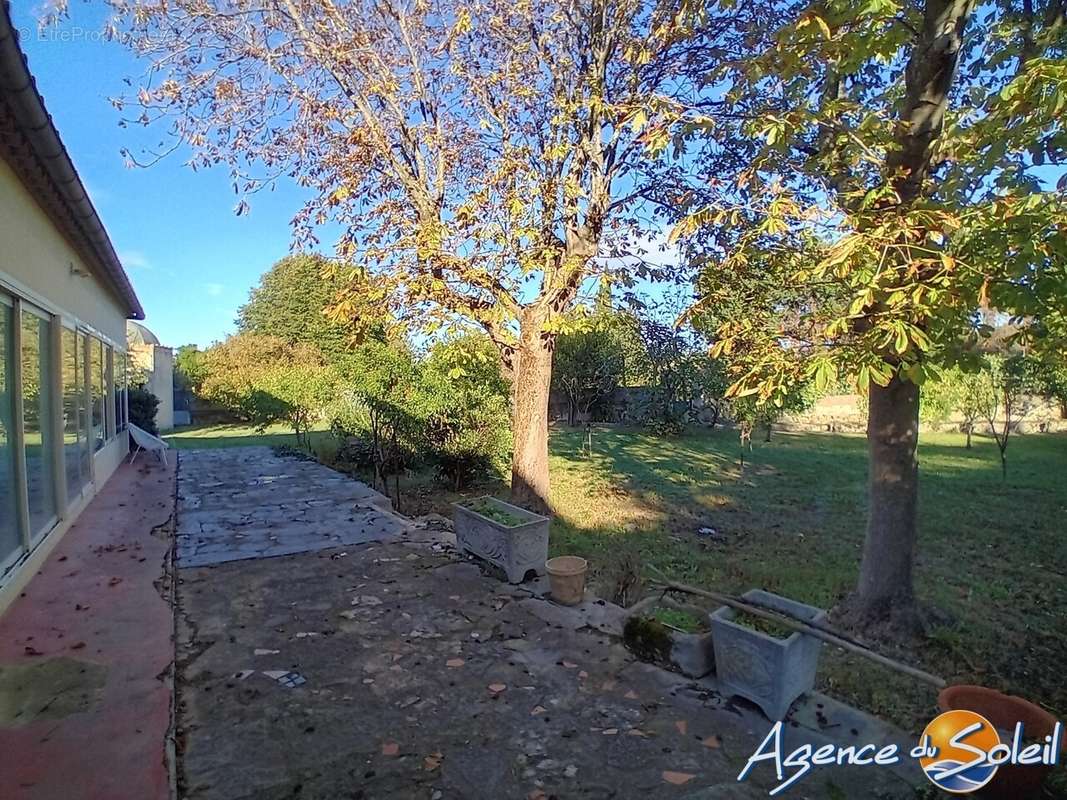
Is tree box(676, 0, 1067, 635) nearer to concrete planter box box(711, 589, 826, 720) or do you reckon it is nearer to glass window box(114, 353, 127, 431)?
concrete planter box box(711, 589, 826, 720)

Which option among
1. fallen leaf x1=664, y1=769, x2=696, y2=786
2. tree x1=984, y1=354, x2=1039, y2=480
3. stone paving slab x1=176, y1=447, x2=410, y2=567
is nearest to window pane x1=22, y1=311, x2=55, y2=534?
stone paving slab x1=176, y1=447, x2=410, y2=567

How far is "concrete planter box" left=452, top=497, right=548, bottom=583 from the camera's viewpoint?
216 inches

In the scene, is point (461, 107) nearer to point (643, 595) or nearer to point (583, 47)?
point (583, 47)

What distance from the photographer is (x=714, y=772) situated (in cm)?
283

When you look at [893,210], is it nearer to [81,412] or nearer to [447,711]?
[447,711]

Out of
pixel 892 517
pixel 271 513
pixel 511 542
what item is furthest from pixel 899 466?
pixel 271 513

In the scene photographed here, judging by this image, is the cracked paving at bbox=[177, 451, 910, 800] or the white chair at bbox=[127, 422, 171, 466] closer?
the cracked paving at bbox=[177, 451, 910, 800]

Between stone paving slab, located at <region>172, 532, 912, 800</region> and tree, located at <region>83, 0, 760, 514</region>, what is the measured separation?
3.39 metres

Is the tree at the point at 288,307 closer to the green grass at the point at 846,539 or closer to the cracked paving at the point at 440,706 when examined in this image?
the green grass at the point at 846,539

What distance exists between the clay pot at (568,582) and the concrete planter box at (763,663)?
57.2 inches

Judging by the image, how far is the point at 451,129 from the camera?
7934 millimetres

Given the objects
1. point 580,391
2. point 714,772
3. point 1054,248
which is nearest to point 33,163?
point 714,772

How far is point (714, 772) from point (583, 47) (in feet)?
24.0

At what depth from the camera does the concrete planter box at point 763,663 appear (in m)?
3.29
